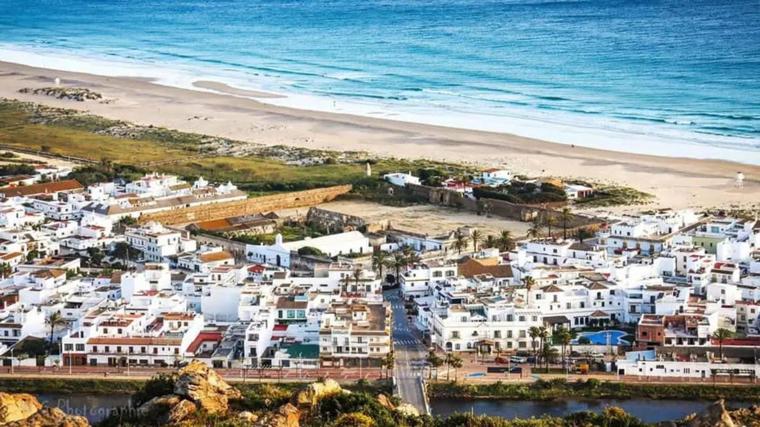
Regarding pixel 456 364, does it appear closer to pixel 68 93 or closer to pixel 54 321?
pixel 54 321

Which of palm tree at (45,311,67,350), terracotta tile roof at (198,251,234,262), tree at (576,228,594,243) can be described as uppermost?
tree at (576,228,594,243)

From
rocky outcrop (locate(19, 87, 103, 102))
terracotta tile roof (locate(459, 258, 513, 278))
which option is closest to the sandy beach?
rocky outcrop (locate(19, 87, 103, 102))

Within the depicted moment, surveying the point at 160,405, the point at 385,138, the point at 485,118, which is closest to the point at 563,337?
the point at 160,405

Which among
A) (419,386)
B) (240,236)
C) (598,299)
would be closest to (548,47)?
(240,236)

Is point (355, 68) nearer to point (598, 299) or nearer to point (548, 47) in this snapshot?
point (548, 47)

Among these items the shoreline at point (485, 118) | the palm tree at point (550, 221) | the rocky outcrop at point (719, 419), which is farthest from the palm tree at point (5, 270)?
the shoreline at point (485, 118)

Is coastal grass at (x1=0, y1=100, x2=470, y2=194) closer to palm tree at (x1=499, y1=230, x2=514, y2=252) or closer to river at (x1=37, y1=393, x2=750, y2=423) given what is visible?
palm tree at (x1=499, y1=230, x2=514, y2=252)

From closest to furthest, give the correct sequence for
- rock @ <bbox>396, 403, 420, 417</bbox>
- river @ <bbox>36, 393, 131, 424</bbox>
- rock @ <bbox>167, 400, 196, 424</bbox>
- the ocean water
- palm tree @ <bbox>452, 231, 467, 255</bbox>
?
rock @ <bbox>167, 400, 196, 424</bbox>, rock @ <bbox>396, 403, 420, 417</bbox>, river @ <bbox>36, 393, 131, 424</bbox>, palm tree @ <bbox>452, 231, 467, 255</bbox>, the ocean water
